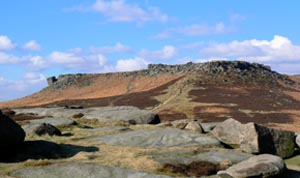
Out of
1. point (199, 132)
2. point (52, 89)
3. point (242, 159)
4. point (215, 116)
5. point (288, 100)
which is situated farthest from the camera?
point (52, 89)

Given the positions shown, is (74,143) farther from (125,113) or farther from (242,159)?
(125,113)

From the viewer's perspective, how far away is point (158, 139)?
1535 inches

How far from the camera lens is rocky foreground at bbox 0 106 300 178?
27.9 metres

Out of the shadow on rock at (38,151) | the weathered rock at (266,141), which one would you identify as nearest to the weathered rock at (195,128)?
the weathered rock at (266,141)

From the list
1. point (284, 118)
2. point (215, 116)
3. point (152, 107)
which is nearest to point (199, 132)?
point (215, 116)

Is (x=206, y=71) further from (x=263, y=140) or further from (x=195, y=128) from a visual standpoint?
(x=263, y=140)

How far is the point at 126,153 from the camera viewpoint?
108 ft

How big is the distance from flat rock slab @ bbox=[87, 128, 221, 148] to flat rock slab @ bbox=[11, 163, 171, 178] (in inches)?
402

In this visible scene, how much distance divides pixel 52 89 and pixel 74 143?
15320cm

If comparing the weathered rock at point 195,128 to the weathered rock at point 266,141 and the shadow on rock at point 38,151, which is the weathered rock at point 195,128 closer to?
the weathered rock at point 266,141

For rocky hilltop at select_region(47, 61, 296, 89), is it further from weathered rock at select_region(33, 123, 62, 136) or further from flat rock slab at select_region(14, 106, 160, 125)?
weathered rock at select_region(33, 123, 62, 136)

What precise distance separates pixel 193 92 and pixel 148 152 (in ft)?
296

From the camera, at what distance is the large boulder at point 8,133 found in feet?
104

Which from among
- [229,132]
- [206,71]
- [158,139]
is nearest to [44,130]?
[158,139]
